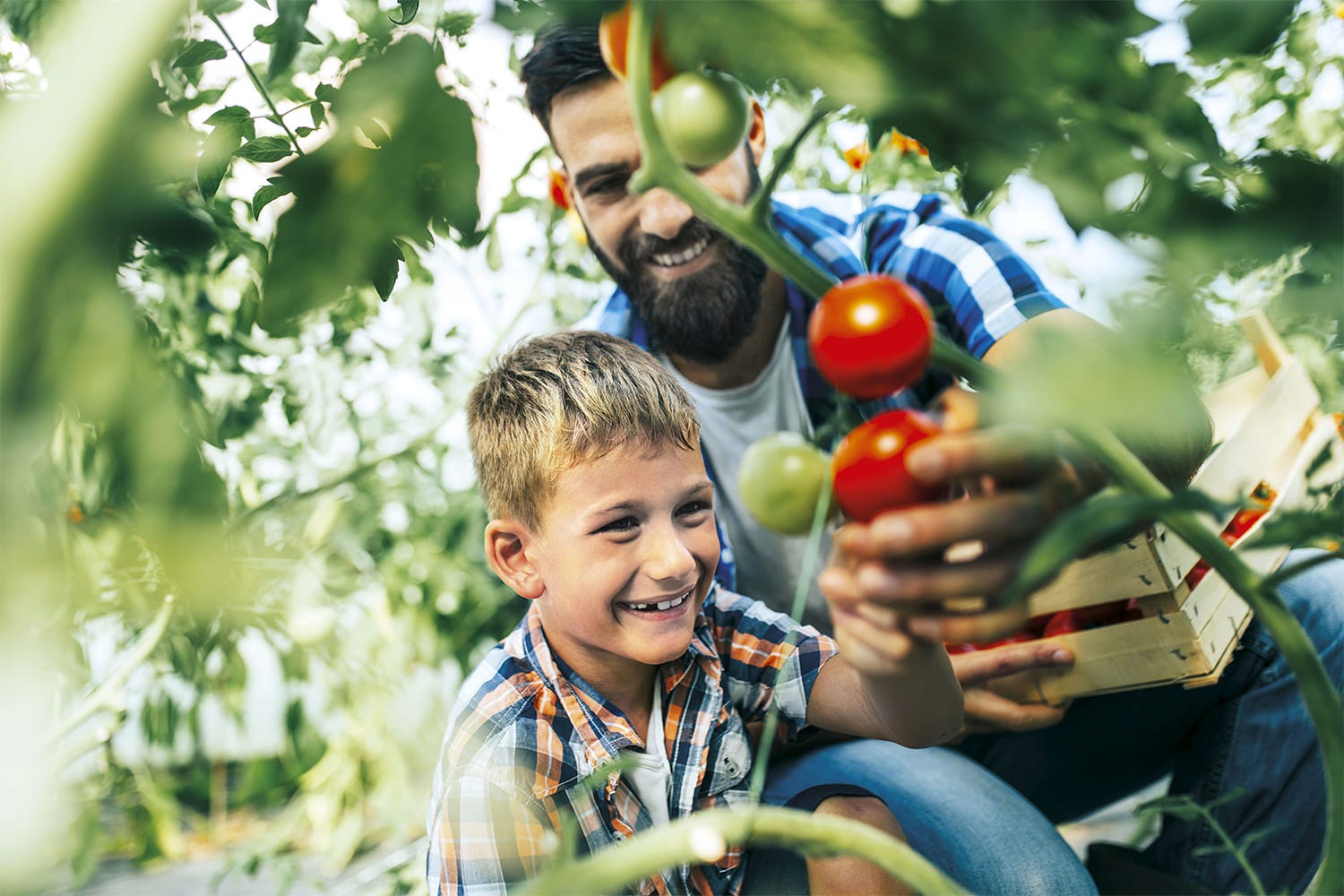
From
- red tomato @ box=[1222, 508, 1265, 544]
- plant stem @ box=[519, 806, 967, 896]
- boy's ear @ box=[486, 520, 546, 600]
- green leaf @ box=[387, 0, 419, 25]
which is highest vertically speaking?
green leaf @ box=[387, 0, 419, 25]

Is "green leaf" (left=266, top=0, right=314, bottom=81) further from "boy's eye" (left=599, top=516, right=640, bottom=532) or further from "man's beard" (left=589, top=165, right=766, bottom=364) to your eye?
"man's beard" (left=589, top=165, right=766, bottom=364)

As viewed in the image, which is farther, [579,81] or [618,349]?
[579,81]

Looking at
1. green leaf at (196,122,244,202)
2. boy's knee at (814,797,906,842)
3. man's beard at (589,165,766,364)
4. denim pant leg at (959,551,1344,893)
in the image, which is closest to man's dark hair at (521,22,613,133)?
man's beard at (589,165,766,364)

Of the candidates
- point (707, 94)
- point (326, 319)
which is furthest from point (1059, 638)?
point (326, 319)

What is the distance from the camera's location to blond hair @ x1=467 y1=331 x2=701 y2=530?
1091 mm

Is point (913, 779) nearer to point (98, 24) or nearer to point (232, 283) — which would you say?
point (98, 24)

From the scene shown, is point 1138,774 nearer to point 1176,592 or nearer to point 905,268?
point 1176,592

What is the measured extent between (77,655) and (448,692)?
0.85 metres

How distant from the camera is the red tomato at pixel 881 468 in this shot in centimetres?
45

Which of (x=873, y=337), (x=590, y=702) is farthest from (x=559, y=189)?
(x=873, y=337)

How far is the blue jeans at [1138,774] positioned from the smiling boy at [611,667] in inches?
4.2

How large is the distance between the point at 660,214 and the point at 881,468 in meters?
1.18

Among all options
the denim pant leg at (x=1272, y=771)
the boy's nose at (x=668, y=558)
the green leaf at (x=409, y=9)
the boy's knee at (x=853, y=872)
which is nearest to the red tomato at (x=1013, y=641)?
the denim pant leg at (x=1272, y=771)

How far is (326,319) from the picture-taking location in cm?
180
